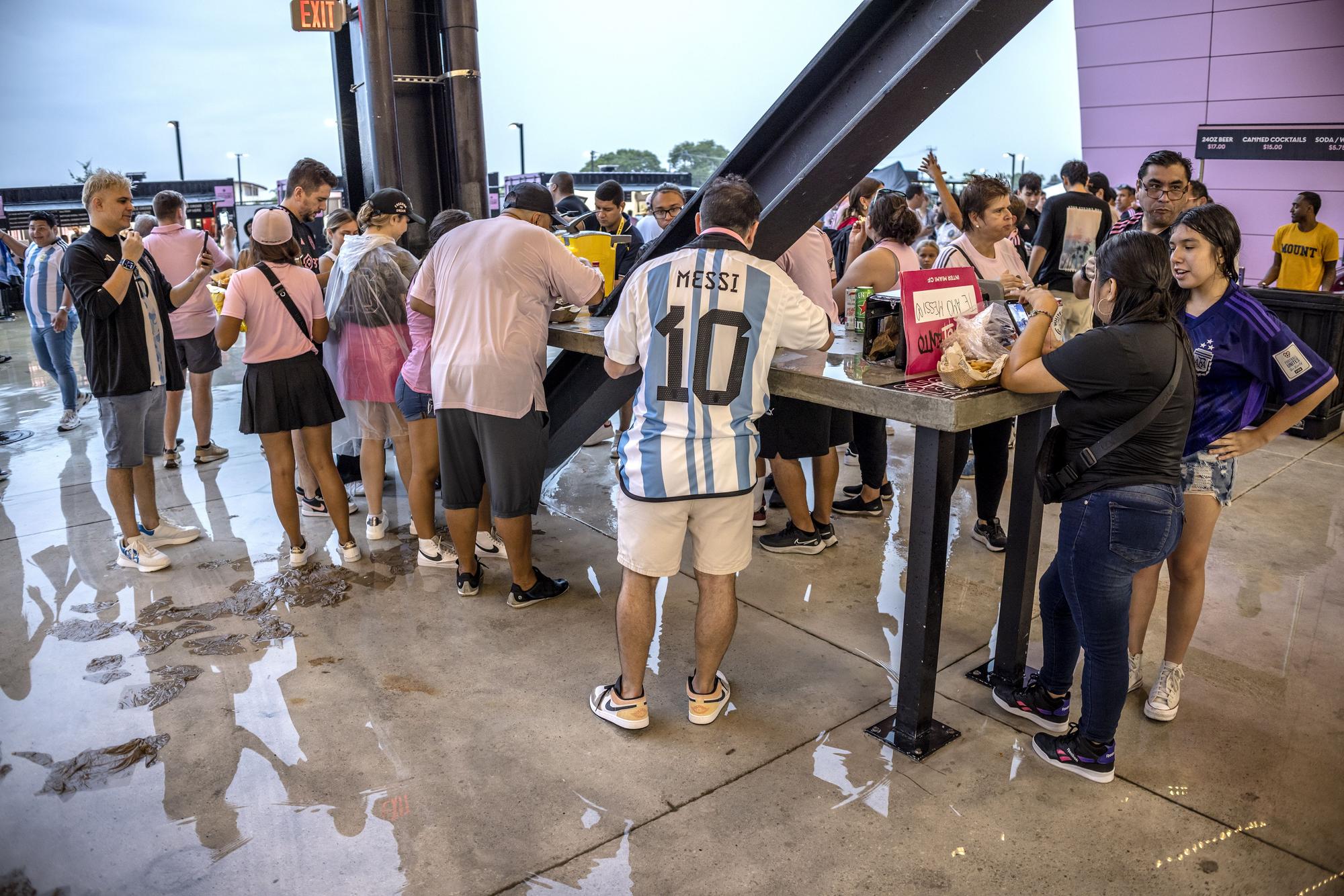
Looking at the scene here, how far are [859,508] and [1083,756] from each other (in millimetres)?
2491

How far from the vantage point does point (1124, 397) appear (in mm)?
2561

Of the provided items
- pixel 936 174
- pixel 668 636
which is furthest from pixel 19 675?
pixel 936 174

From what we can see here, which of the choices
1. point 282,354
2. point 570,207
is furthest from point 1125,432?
point 570,207

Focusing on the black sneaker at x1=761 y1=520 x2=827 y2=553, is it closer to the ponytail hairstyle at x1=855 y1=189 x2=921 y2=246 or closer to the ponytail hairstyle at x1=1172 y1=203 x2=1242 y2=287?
the ponytail hairstyle at x1=855 y1=189 x2=921 y2=246

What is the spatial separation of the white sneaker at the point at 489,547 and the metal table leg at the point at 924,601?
7.54 ft

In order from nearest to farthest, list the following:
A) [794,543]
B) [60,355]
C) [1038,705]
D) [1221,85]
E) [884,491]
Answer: [1038,705] < [794,543] < [884,491] < [60,355] < [1221,85]

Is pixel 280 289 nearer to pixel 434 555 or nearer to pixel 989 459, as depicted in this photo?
pixel 434 555

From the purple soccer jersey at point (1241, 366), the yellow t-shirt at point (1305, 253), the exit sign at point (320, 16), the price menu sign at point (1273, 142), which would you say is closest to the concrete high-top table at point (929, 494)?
the purple soccer jersey at point (1241, 366)

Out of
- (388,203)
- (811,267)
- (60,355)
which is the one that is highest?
(388,203)

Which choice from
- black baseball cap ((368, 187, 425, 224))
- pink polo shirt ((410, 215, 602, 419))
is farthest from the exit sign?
pink polo shirt ((410, 215, 602, 419))

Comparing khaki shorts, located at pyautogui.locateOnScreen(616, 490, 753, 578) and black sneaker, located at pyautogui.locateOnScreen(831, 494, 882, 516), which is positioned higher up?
khaki shorts, located at pyautogui.locateOnScreen(616, 490, 753, 578)

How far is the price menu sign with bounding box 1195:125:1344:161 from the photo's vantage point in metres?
12.6

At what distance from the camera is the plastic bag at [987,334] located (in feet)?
9.25

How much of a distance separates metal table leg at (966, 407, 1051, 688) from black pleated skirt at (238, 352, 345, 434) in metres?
3.19
